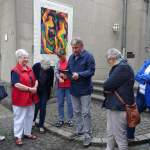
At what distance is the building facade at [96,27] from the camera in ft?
29.2

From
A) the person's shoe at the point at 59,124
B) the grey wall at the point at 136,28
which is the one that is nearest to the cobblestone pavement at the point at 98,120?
the person's shoe at the point at 59,124

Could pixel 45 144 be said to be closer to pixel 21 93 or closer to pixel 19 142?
pixel 19 142

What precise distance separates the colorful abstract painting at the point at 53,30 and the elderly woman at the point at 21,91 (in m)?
3.47

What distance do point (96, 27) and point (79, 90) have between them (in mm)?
5969

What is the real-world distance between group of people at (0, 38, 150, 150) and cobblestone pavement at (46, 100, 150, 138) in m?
0.40

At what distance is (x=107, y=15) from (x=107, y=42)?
0.94m

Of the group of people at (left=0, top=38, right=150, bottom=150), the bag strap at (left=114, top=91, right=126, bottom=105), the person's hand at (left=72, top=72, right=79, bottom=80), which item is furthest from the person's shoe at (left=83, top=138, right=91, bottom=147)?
the bag strap at (left=114, top=91, right=126, bottom=105)

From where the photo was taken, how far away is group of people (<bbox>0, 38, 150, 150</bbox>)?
4.84 m

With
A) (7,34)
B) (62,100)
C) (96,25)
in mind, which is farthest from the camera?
(96,25)

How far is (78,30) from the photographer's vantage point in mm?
10680

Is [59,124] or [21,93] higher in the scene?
[21,93]

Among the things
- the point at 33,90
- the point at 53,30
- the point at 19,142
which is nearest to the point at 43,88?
the point at 33,90

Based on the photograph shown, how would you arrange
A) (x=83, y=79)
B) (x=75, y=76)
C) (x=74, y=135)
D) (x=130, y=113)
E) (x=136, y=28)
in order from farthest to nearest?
(x=136, y=28), (x=74, y=135), (x=83, y=79), (x=75, y=76), (x=130, y=113)

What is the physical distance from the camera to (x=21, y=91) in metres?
5.90
